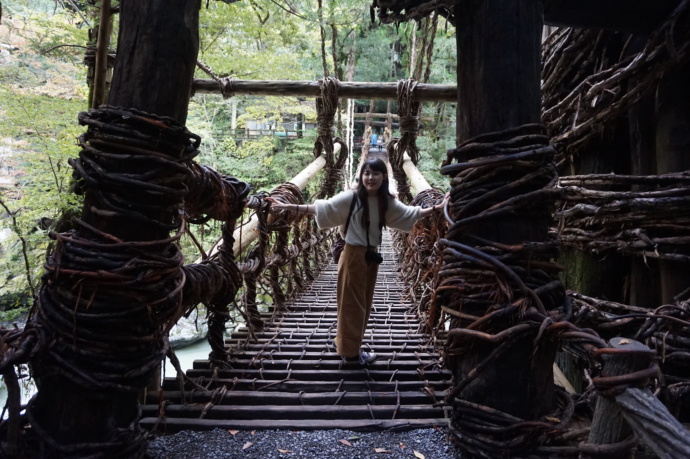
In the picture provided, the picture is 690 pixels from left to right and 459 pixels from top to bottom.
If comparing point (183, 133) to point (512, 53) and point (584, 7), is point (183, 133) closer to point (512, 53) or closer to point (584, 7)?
point (512, 53)

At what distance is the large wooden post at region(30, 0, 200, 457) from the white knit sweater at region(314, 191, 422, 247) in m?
0.95

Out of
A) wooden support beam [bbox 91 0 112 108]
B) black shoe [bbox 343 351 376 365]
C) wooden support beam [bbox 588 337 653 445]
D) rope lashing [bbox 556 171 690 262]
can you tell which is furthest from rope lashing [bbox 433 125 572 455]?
wooden support beam [bbox 91 0 112 108]

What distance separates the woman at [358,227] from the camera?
5.99ft

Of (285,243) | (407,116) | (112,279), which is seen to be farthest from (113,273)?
(407,116)

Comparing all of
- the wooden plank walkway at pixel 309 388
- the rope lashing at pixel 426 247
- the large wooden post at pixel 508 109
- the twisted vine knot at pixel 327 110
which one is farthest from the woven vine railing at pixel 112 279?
the twisted vine knot at pixel 327 110

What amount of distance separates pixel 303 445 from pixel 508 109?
103cm

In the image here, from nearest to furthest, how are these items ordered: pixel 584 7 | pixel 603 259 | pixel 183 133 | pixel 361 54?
pixel 183 133 → pixel 584 7 → pixel 603 259 → pixel 361 54

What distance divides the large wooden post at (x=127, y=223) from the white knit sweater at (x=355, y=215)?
37.4 inches

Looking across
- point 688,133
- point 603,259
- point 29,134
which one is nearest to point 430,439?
point 603,259

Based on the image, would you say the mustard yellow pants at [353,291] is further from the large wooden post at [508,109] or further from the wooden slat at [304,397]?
the large wooden post at [508,109]

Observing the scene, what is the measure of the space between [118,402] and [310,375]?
35.5 inches

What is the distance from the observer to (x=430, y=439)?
3.68 feet

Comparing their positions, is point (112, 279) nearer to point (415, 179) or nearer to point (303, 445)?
point (303, 445)

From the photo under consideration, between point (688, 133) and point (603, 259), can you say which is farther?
point (603, 259)
